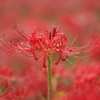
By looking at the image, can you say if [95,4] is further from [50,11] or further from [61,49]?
[61,49]

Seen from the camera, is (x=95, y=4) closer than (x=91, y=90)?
No

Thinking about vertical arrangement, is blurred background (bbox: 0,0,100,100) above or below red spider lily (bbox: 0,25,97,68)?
above

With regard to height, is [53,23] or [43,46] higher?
[53,23]

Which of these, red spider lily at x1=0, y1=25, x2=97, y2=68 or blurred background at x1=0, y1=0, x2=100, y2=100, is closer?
red spider lily at x1=0, y1=25, x2=97, y2=68

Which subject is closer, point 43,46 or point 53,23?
point 43,46

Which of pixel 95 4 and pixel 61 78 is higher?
pixel 95 4

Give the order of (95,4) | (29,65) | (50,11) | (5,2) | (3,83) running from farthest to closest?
1. (5,2)
2. (50,11)
3. (95,4)
4. (29,65)
5. (3,83)

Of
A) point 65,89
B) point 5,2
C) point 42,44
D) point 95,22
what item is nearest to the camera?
point 42,44

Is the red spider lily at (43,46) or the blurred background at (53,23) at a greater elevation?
the blurred background at (53,23)

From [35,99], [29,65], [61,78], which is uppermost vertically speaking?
[29,65]

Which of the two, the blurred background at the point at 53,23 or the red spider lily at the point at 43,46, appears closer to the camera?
the red spider lily at the point at 43,46

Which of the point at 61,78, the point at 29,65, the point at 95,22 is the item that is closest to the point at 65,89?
the point at 61,78
